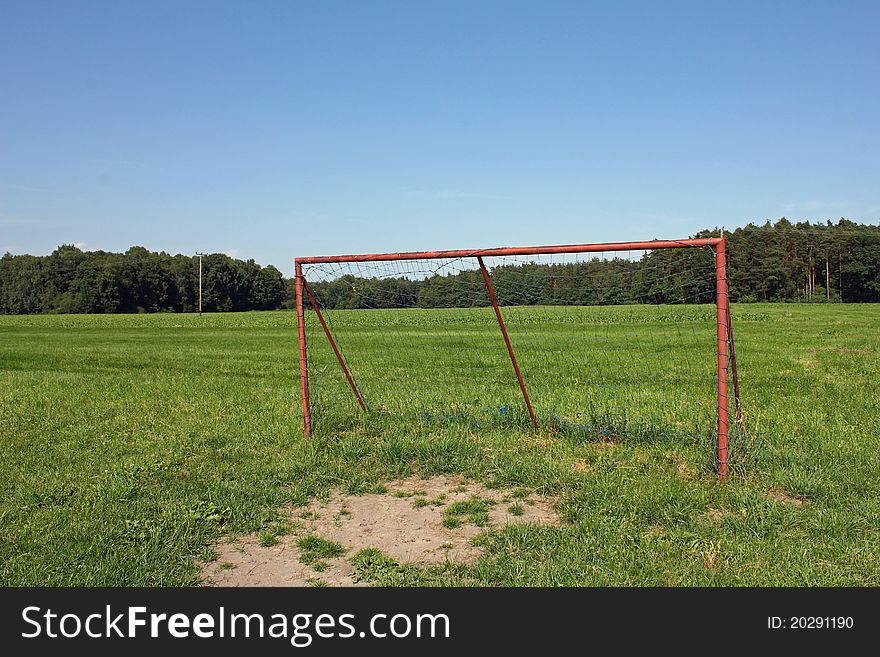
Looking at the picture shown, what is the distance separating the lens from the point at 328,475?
→ 6285 millimetres

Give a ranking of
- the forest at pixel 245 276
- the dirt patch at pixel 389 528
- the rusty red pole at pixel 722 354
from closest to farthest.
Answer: the dirt patch at pixel 389 528 → the rusty red pole at pixel 722 354 → the forest at pixel 245 276

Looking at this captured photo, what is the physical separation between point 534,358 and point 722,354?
828cm

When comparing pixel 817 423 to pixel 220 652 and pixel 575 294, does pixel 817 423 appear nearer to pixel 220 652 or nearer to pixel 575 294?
pixel 575 294

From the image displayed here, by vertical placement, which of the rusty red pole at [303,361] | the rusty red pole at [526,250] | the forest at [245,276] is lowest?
the rusty red pole at [303,361]

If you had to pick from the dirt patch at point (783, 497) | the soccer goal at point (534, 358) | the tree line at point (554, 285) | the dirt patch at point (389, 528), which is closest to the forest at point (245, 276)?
the soccer goal at point (534, 358)

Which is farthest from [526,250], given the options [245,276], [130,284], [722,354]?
[130,284]

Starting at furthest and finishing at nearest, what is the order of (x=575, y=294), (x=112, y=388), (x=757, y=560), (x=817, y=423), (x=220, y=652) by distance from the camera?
(x=112, y=388)
(x=575, y=294)
(x=817, y=423)
(x=757, y=560)
(x=220, y=652)

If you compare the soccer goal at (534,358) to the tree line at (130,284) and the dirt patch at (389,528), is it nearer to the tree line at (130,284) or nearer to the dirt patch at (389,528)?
the dirt patch at (389,528)

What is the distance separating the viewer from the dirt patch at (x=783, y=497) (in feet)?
17.0

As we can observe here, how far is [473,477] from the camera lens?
6.12 meters

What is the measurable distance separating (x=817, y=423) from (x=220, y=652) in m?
6.76

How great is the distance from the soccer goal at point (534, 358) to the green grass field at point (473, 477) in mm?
202

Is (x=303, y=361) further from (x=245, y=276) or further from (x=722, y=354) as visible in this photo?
(x=245, y=276)

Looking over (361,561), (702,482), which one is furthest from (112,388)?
(702,482)
